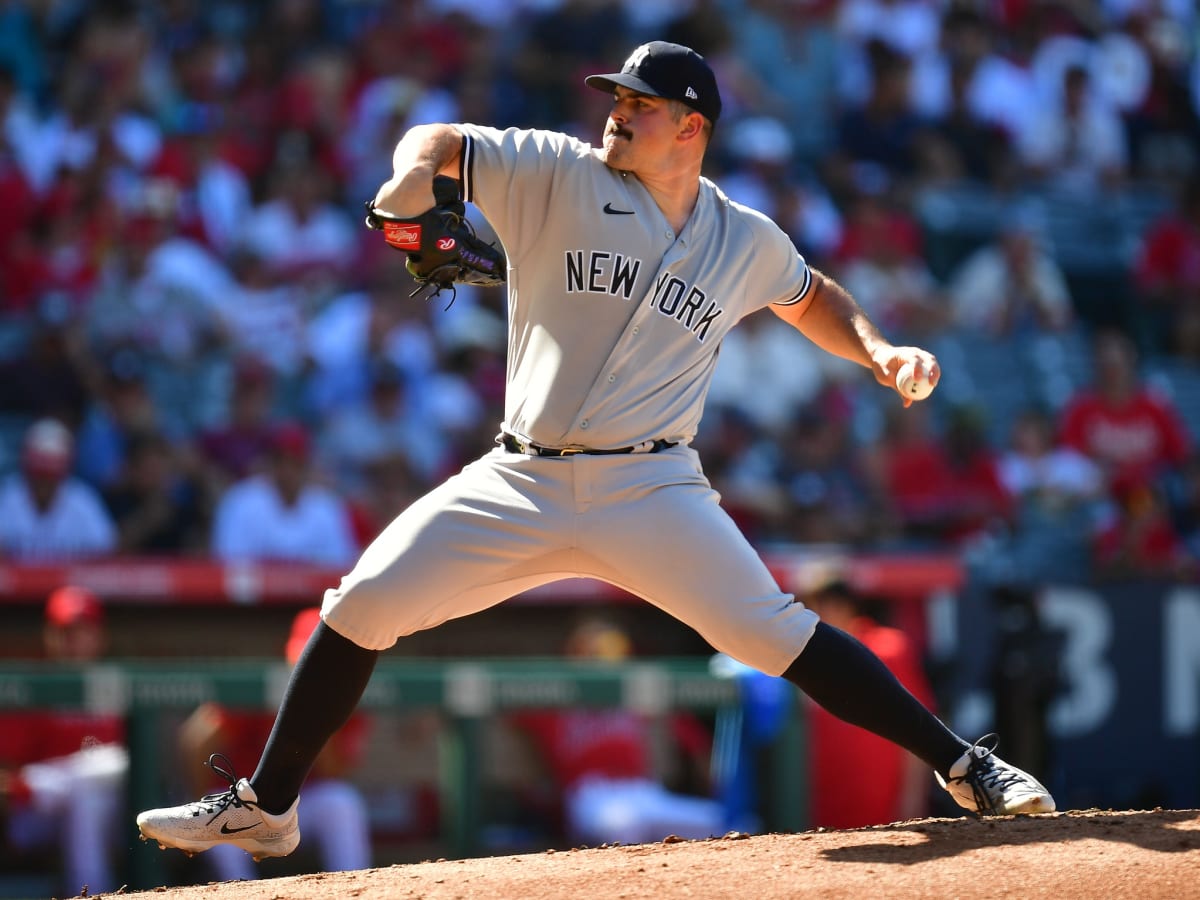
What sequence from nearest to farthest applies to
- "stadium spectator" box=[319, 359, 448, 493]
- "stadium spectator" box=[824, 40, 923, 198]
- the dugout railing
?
1. the dugout railing
2. "stadium spectator" box=[319, 359, 448, 493]
3. "stadium spectator" box=[824, 40, 923, 198]

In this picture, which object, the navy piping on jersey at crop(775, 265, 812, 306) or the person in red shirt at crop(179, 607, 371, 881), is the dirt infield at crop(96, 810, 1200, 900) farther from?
the person in red shirt at crop(179, 607, 371, 881)

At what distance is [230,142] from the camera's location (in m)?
10.4

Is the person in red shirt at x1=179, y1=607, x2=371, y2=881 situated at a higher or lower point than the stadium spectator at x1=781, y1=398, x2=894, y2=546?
lower

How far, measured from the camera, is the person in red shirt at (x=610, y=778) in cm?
702

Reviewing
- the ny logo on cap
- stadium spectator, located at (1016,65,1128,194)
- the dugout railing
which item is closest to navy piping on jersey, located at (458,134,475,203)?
the ny logo on cap

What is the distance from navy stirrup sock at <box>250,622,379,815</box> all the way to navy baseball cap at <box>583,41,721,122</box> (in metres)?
1.46

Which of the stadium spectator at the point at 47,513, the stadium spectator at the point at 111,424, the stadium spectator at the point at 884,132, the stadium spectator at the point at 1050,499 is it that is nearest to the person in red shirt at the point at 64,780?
the stadium spectator at the point at 47,513

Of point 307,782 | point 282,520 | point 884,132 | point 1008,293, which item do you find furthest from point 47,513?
point 884,132

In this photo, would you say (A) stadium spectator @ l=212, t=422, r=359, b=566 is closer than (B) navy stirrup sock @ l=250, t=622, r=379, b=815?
No

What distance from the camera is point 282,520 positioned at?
8211mm

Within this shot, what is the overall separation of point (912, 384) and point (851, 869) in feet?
3.70

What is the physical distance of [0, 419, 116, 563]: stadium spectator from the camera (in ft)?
25.9

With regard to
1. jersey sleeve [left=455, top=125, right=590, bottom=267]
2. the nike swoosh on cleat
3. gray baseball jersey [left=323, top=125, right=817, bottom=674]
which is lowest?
the nike swoosh on cleat

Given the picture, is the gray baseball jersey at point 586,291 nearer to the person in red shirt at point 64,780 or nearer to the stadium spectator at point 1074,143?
the person in red shirt at point 64,780
